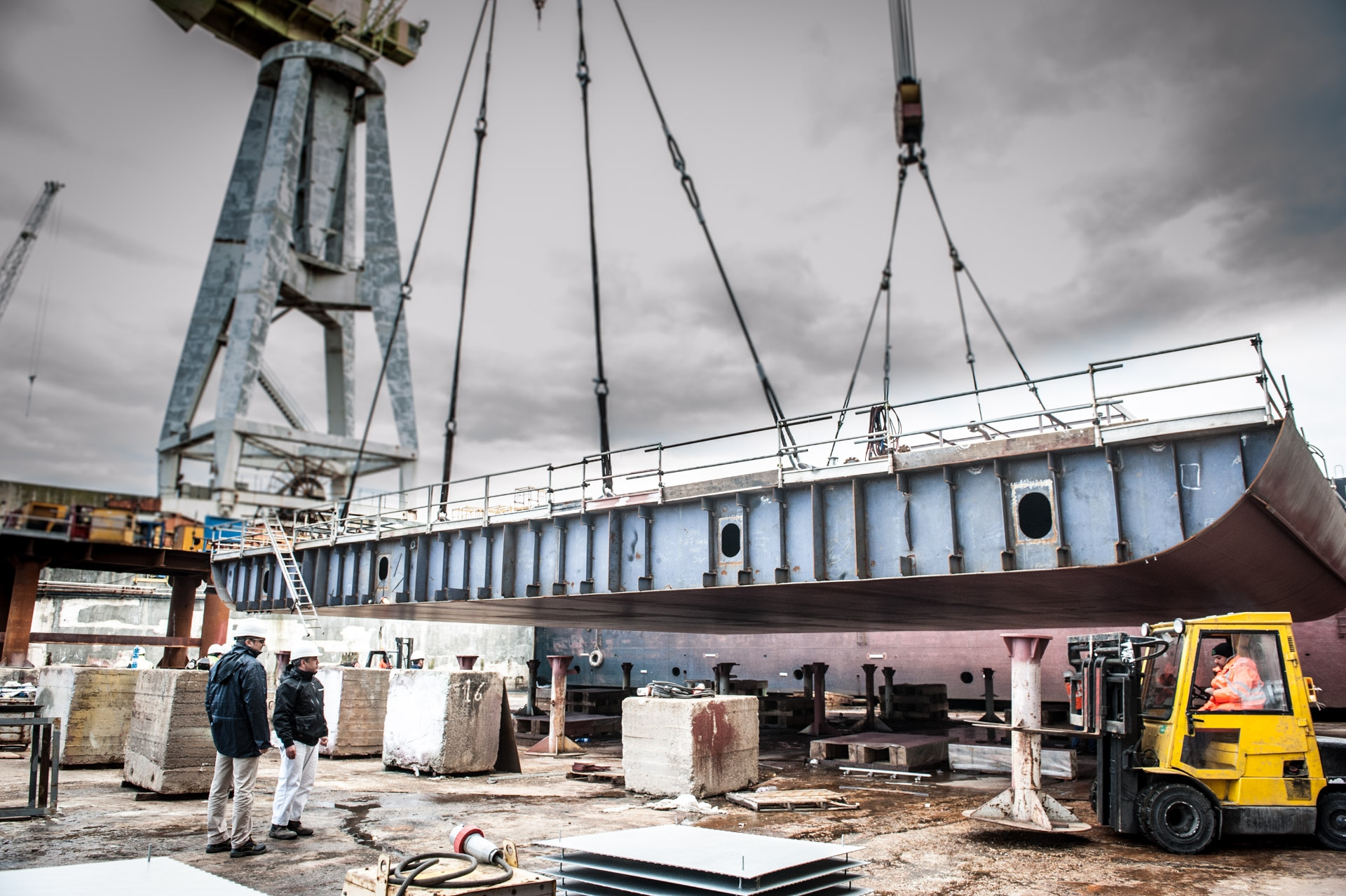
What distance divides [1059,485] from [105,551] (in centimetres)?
3117

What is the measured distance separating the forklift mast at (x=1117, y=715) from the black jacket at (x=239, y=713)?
816 cm

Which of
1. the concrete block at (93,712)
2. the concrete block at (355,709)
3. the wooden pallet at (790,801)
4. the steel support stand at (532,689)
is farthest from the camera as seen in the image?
the steel support stand at (532,689)

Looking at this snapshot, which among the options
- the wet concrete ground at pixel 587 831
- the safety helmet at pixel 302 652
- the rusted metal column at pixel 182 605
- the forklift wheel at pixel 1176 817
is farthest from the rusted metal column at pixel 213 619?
the forklift wheel at pixel 1176 817

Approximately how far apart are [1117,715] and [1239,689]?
1.25 meters

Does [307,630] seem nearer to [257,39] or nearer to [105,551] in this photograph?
[105,551]

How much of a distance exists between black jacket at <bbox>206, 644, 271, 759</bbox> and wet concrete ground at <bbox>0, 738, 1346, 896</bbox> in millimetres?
1017

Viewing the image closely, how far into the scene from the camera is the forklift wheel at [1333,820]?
28.4ft

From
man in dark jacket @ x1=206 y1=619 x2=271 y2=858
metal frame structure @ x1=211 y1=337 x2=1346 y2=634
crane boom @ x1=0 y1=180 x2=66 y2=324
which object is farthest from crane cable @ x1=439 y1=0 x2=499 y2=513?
crane boom @ x1=0 y1=180 x2=66 y2=324

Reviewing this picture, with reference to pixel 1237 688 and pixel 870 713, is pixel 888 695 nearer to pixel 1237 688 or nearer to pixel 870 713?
pixel 870 713

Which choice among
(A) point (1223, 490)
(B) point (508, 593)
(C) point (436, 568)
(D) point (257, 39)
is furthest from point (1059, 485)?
(D) point (257, 39)

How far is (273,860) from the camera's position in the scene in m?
7.99

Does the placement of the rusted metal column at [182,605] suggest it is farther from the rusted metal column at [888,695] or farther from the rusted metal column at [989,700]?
the rusted metal column at [989,700]

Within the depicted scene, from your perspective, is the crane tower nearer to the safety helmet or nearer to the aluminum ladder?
the aluminum ladder

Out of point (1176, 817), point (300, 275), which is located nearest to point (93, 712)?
point (1176, 817)
